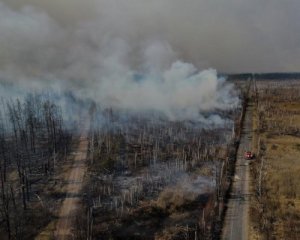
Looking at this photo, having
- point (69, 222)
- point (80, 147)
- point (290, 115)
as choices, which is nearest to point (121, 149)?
point (80, 147)

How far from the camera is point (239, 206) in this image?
46.1m

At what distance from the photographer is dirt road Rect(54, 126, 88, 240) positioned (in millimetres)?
41553

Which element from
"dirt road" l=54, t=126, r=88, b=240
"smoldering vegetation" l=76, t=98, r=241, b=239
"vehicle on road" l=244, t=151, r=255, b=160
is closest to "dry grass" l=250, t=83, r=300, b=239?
"vehicle on road" l=244, t=151, r=255, b=160

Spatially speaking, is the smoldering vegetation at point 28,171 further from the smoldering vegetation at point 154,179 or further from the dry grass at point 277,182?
the dry grass at point 277,182

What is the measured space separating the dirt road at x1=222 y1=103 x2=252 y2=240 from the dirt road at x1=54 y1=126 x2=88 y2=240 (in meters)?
14.3

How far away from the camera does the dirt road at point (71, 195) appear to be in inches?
1636

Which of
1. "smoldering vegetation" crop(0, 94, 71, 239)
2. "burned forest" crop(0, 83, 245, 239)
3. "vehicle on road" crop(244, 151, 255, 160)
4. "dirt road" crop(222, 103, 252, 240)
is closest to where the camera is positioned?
"dirt road" crop(222, 103, 252, 240)

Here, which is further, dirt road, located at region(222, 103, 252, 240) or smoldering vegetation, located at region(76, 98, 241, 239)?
smoldering vegetation, located at region(76, 98, 241, 239)

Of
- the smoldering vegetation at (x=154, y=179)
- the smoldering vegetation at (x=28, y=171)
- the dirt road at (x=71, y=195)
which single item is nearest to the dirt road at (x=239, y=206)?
the smoldering vegetation at (x=154, y=179)

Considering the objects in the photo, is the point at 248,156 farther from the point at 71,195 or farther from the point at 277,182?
the point at 71,195

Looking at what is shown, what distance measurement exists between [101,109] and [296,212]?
60.7 metres

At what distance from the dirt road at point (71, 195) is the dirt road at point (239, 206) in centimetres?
1427

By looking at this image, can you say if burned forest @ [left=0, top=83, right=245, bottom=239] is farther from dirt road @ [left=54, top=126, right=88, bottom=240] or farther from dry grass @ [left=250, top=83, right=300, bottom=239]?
dry grass @ [left=250, top=83, right=300, bottom=239]

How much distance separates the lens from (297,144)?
7619cm
